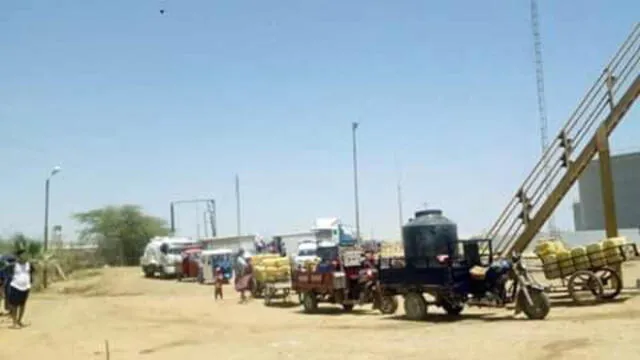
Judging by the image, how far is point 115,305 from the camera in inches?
1244

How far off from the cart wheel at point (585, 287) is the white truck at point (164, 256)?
114 feet

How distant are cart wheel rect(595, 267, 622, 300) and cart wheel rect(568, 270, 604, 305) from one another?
0.64 feet

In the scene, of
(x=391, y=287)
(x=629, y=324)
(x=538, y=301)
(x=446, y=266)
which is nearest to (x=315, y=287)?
(x=391, y=287)

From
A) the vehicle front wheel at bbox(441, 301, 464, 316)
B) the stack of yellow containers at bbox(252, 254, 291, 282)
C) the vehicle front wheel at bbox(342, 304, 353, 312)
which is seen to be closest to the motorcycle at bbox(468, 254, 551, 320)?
the vehicle front wheel at bbox(441, 301, 464, 316)

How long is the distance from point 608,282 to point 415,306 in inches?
215

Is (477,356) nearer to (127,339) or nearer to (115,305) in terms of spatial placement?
(127,339)

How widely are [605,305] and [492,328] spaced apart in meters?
5.07

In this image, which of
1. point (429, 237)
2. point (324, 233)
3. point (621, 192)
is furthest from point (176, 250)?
point (621, 192)

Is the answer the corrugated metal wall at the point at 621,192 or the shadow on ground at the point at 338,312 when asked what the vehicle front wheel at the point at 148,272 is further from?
the corrugated metal wall at the point at 621,192

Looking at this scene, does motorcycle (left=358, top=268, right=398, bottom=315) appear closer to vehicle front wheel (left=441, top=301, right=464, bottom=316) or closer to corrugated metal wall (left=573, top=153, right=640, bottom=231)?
vehicle front wheel (left=441, top=301, right=464, bottom=316)

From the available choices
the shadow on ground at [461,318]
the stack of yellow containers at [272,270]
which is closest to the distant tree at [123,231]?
the stack of yellow containers at [272,270]

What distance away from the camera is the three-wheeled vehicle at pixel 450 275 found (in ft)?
60.1

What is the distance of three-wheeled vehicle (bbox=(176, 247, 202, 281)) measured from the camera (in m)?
49.7

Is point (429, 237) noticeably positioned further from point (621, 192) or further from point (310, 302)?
point (621, 192)
